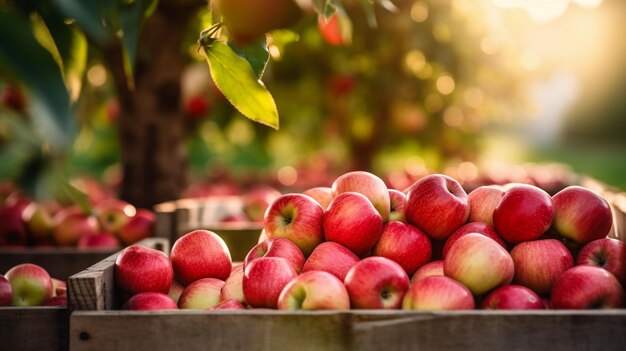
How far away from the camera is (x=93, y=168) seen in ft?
34.6

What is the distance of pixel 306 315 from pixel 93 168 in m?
9.95

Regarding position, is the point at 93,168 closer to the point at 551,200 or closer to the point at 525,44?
the point at 525,44

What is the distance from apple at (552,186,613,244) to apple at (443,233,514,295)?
0.69 feet

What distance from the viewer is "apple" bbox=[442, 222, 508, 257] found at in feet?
5.01

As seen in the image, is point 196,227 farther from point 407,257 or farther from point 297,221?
point 407,257

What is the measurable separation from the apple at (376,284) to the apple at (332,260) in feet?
0.33

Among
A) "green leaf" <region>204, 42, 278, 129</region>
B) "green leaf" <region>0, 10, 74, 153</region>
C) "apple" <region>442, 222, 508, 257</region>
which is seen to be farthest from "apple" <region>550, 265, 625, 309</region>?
"green leaf" <region>0, 10, 74, 153</region>

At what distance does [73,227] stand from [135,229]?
28 cm

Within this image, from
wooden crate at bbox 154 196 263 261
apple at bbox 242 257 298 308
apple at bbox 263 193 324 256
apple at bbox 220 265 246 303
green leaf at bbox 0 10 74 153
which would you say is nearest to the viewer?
green leaf at bbox 0 10 74 153

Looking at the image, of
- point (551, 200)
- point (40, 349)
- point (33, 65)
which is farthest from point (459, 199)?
point (33, 65)

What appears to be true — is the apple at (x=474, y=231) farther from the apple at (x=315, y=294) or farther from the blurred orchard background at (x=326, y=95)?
the blurred orchard background at (x=326, y=95)

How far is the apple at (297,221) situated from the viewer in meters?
1.60

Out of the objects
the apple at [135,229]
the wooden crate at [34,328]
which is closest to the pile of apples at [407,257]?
the wooden crate at [34,328]

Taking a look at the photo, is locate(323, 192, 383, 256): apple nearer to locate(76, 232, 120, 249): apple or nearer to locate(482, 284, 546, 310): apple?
locate(482, 284, 546, 310): apple
